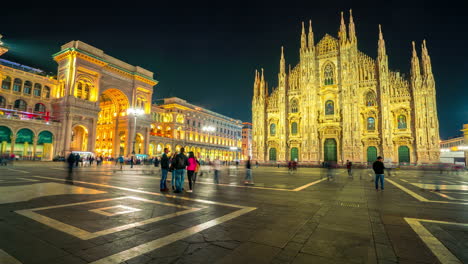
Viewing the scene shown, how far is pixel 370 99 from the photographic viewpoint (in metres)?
38.7

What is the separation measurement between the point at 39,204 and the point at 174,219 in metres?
3.86

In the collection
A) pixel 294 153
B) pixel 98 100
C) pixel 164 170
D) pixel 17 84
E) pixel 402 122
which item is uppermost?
pixel 17 84

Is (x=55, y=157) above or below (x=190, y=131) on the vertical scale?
below

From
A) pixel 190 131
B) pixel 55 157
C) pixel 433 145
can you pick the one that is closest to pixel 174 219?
pixel 433 145

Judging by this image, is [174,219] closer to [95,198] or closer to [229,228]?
[229,228]

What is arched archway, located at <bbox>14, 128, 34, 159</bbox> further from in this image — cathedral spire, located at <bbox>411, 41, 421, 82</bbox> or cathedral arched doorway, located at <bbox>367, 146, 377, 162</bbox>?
cathedral spire, located at <bbox>411, 41, 421, 82</bbox>

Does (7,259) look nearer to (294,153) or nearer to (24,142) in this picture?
(294,153)

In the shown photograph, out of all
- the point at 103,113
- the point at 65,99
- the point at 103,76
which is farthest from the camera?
the point at 103,113

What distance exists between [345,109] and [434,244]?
39265mm

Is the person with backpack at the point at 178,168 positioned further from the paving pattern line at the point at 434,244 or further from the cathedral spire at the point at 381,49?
the cathedral spire at the point at 381,49

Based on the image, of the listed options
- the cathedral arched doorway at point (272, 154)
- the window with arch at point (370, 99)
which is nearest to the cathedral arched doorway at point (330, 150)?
the window with arch at point (370, 99)

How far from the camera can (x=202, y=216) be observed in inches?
192

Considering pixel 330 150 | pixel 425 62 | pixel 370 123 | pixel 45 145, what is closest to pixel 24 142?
pixel 45 145

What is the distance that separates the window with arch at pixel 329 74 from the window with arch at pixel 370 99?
622 centimetres
